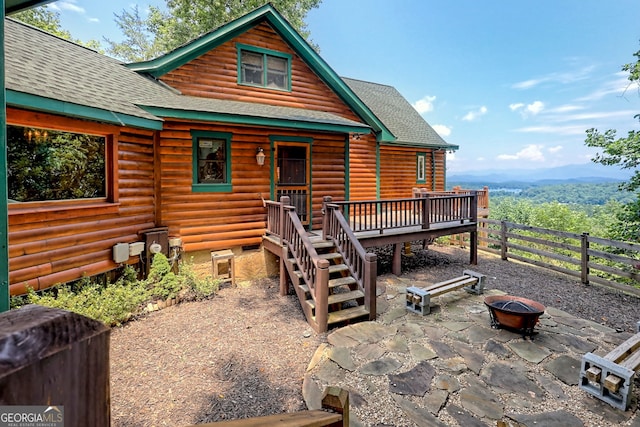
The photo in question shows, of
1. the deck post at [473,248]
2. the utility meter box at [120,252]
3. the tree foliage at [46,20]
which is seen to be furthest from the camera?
the tree foliage at [46,20]

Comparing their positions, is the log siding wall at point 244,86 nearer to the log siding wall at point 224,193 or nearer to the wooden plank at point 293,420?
the log siding wall at point 224,193

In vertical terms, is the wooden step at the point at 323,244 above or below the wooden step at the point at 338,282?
above

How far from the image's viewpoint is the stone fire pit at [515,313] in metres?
5.37

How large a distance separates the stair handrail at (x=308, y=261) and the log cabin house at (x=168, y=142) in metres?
1.64

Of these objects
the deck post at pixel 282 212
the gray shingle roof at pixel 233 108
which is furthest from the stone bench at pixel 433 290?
the gray shingle roof at pixel 233 108

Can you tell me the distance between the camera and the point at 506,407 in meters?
3.89

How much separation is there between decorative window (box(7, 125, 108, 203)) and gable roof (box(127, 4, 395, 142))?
3208 mm

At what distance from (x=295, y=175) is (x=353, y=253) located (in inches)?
141

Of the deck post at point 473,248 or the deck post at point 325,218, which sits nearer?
the deck post at point 325,218

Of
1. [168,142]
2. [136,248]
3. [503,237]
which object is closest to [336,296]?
[136,248]

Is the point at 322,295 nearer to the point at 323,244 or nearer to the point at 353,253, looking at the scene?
the point at 353,253

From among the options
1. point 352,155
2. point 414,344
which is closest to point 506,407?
point 414,344

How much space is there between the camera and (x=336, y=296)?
622 cm

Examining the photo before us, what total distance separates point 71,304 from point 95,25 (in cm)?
2849
